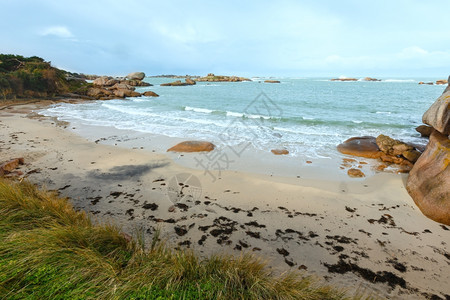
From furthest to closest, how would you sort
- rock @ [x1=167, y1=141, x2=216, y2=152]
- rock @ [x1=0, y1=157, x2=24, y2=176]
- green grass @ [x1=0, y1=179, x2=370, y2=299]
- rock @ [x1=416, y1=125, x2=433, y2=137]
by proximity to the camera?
rock @ [x1=416, y1=125, x2=433, y2=137], rock @ [x1=167, y1=141, x2=216, y2=152], rock @ [x1=0, y1=157, x2=24, y2=176], green grass @ [x1=0, y1=179, x2=370, y2=299]

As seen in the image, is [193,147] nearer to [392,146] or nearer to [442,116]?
[442,116]

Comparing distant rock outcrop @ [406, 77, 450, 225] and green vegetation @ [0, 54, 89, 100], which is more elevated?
green vegetation @ [0, 54, 89, 100]

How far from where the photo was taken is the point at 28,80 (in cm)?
2625

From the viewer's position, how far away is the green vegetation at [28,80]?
78.2 feet

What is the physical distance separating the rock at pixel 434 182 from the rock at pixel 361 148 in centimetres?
302

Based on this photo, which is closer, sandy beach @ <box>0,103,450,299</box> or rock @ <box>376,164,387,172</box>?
sandy beach @ <box>0,103,450,299</box>

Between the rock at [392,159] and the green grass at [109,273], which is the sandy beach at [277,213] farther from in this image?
the green grass at [109,273]

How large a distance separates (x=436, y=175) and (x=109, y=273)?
775 cm

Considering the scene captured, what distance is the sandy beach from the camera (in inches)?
151

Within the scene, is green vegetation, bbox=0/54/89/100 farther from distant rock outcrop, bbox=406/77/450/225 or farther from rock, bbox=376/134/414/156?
distant rock outcrop, bbox=406/77/450/225

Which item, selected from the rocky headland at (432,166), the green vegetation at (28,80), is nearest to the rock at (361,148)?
the rocky headland at (432,166)

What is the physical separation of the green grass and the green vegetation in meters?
29.7

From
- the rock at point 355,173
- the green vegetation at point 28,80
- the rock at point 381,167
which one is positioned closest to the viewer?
the rock at point 355,173

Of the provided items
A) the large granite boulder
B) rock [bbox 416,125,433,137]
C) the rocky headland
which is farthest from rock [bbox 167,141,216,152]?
rock [bbox 416,125,433,137]
